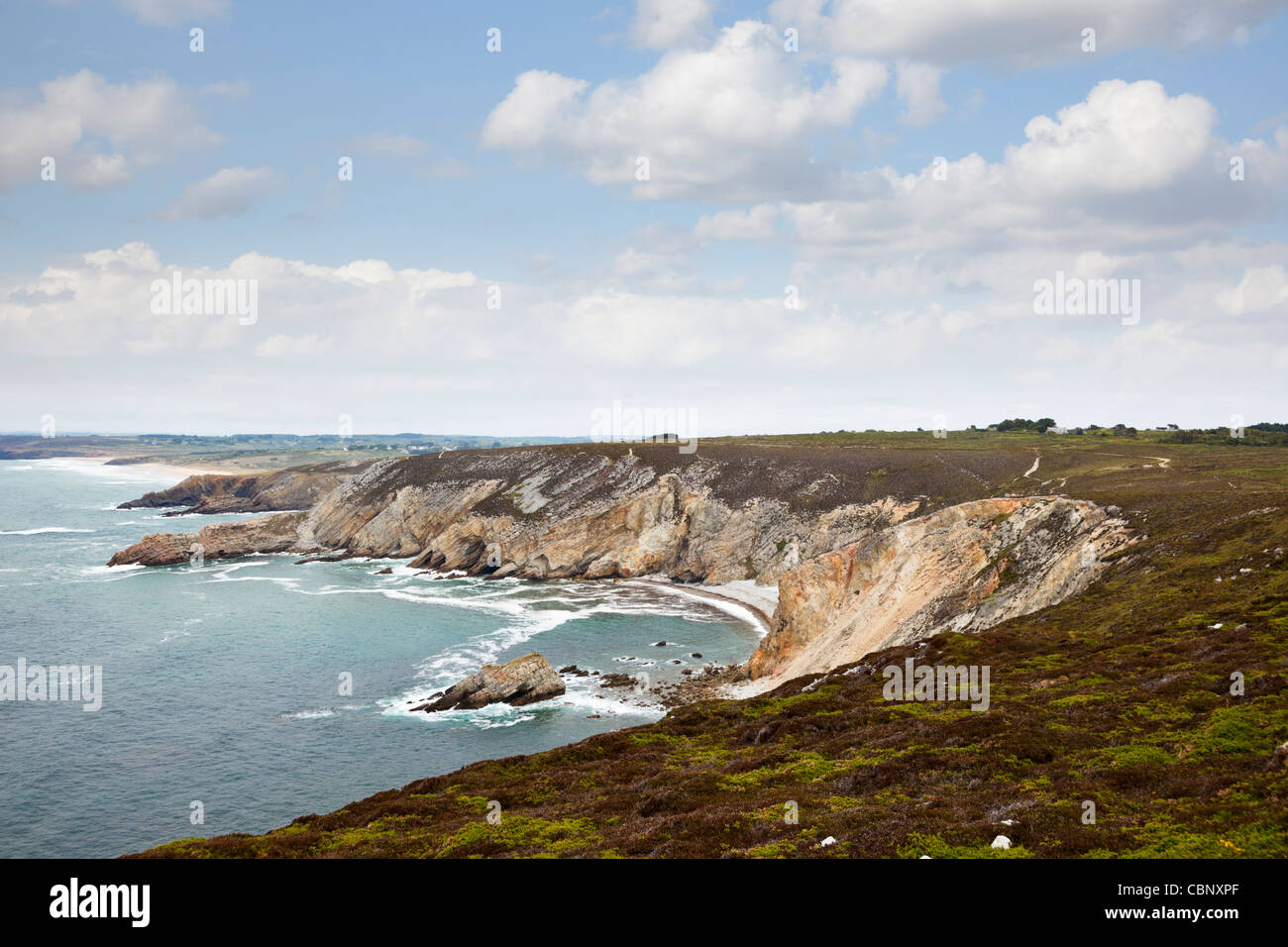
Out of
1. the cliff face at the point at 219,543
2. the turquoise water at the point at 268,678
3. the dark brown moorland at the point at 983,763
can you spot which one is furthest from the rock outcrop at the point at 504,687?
the cliff face at the point at 219,543

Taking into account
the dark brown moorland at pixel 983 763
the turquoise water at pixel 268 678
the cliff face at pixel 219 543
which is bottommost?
the turquoise water at pixel 268 678

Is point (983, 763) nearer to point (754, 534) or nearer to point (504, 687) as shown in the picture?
point (504, 687)

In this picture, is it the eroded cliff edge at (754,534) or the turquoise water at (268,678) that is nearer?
the turquoise water at (268,678)

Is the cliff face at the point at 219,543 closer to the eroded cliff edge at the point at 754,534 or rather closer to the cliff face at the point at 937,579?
the eroded cliff edge at the point at 754,534

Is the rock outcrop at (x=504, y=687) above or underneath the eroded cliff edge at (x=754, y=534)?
underneath

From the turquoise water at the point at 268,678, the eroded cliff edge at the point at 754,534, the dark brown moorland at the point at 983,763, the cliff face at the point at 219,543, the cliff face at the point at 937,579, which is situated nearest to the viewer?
Answer: the dark brown moorland at the point at 983,763
